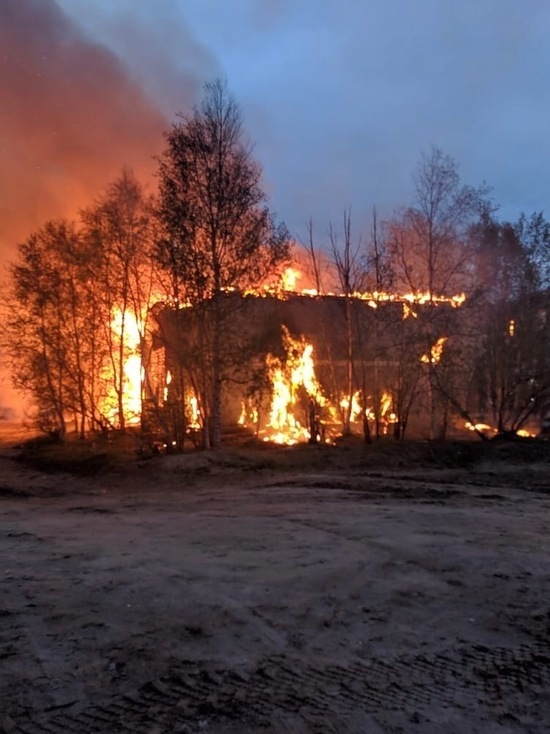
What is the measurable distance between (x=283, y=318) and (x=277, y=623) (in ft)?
53.2

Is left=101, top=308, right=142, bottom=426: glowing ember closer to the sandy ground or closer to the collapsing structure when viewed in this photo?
the collapsing structure

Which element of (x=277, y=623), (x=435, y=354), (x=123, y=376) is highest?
(x=435, y=354)

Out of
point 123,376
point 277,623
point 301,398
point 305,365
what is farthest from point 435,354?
point 277,623

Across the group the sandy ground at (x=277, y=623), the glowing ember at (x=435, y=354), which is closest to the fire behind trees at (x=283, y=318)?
the glowing ember at (x=435, y=354)

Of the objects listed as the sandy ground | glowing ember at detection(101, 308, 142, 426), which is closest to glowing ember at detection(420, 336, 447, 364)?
glowing ember at detection(101, 308, 142, 426)

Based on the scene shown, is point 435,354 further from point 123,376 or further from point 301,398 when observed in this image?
point 123,376

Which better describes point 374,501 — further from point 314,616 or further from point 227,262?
point 227,262

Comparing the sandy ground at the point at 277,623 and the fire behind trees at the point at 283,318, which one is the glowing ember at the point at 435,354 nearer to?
the fire behind trees at the point at 283,318

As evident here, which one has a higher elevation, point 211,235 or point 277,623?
point 211,235

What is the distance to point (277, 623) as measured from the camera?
495 centimetres

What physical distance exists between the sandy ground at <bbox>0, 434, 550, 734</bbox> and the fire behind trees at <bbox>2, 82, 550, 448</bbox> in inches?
371

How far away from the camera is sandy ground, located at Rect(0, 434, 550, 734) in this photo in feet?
11.8

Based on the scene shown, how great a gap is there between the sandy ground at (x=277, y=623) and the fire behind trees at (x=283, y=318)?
944 centimetres

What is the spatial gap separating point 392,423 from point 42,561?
49.0 feet
